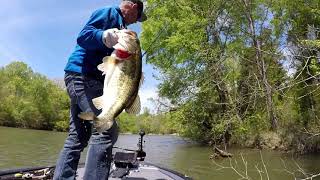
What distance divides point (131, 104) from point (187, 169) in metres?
11.8

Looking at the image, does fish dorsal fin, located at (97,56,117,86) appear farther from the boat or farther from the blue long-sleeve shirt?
the boat

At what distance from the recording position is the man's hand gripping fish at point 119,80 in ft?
12.1

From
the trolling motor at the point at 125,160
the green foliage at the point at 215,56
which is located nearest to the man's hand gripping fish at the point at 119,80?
the trolling motor at the point at 125,160

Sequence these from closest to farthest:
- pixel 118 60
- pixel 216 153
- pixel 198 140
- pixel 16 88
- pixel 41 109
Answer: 1. pixel 118 60
2. pixel 216 153
3. pixel 198 140
4. pixel 41 109
5. pixel 16 88

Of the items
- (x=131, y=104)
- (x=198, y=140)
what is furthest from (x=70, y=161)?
(x=198, y=140)

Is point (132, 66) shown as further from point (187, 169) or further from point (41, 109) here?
point (41, 109)

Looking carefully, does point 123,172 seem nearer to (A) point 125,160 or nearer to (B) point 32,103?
(A) point 125,160

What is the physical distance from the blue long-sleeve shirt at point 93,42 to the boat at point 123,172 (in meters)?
1.74

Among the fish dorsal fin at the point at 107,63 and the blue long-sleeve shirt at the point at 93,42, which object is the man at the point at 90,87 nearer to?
the blue long-sleeve shirt at the point at 93,42

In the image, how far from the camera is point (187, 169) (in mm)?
15344

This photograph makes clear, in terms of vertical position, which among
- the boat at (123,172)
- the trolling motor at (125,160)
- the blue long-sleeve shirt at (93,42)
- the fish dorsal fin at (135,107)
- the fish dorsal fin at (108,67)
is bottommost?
the boat at (123,172)

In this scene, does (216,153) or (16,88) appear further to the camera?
(16,88)

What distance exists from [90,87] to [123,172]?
2051 millimetres

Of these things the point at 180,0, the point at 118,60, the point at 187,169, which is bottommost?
the point at 187,169
